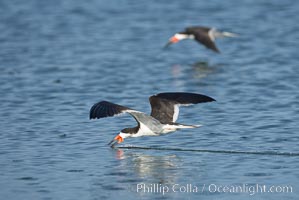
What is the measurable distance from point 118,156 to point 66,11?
478 inches

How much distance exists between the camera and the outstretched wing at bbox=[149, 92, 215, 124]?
9.32 m

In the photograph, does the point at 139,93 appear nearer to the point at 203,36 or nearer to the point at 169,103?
the point at 169,103

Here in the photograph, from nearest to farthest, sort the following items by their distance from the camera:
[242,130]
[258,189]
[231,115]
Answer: [258,189] < [242,130] < [231,115]

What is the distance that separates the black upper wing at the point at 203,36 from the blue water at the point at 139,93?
0.32 meters

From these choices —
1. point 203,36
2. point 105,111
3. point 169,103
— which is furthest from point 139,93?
point 203,36

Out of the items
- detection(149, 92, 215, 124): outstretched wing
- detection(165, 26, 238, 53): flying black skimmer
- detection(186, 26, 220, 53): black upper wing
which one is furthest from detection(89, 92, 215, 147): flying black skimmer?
detection(165, 26, 238, 53): flying black skimmer

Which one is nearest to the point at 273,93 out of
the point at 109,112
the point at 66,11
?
the point at 109,112

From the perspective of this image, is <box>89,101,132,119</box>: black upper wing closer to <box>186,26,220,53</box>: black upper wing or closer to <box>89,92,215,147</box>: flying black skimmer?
<box>89,92,215,147</box>: flying black skimmer

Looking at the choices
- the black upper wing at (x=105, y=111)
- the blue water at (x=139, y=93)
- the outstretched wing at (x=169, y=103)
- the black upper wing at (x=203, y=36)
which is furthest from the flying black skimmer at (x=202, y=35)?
the black upper wing at (x=105, y=111)

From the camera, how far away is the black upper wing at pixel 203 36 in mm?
14927

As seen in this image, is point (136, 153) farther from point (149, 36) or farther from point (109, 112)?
point (149, 36)

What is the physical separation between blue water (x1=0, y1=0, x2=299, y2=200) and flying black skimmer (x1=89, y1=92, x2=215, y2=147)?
0.74 ft

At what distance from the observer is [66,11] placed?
20547 mm

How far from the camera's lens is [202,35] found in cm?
1544
